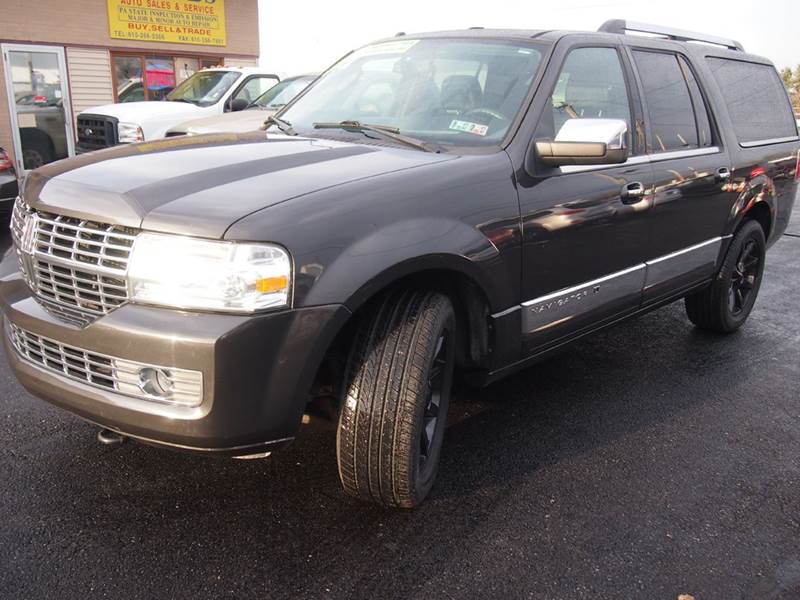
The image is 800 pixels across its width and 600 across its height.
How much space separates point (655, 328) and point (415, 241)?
3348 mm

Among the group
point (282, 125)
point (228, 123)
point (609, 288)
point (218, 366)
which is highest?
point (282, 125)

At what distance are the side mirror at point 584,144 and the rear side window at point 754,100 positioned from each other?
76.9 inches

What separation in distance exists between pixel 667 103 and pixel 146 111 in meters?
7.86

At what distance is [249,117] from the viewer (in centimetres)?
846

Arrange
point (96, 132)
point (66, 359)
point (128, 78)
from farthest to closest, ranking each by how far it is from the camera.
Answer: point (128, 78) < point (96, 132) < point (66, 359)

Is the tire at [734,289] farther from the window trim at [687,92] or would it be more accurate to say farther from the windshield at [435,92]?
the windshield at [435,92]

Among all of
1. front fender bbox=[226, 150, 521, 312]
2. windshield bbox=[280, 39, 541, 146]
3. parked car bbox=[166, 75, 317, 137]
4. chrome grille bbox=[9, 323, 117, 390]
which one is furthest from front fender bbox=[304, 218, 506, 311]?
parked car bbox=[166, 75, 317, 137]

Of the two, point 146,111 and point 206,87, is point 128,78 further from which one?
point 146,111

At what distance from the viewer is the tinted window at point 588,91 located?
3.40m

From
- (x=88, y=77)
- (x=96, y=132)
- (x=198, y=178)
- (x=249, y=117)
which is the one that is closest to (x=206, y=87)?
(x=96, y=132)

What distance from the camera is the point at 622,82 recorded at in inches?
151

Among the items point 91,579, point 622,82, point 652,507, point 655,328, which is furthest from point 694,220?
point 91,579

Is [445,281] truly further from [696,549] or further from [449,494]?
[696,549]

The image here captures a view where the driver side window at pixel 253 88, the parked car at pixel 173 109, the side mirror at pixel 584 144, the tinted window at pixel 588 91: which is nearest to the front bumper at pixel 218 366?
the side mirror at pixel 584 144
